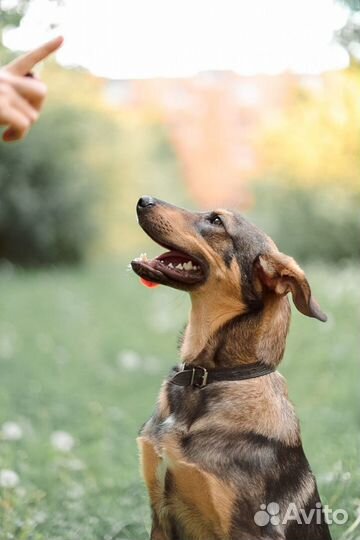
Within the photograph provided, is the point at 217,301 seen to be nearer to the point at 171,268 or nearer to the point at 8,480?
the point at 171,268

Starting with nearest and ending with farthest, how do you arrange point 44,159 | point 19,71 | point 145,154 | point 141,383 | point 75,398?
point 19,71 → point 75,398 → point 141,383 → point 44,159 → point 145,154

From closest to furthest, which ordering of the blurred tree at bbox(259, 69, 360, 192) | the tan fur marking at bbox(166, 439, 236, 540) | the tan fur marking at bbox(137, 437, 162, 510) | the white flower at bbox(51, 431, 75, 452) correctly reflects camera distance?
1. the tan fur marking at bbox(166, 439, 236, 540)
2. the tan fur marking at bbox(137, 437, 162, 510)
3. the white flower at bbox(51, 431, 75, 452)
4. the blurred tree at bbox(259, 69, 360, 192)

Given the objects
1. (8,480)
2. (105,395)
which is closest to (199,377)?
(8,480)

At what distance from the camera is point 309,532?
3674mm

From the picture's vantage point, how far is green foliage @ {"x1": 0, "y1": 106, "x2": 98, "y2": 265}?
18344 mm

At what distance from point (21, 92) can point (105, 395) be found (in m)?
5.90

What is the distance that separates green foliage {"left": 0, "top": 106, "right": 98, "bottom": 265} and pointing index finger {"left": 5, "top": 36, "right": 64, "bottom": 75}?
48.9 feet

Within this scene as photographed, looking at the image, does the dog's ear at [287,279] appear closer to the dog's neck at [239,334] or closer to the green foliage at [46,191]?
the dog's neck at [239,334]

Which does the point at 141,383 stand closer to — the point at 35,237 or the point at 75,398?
the point at 75,398

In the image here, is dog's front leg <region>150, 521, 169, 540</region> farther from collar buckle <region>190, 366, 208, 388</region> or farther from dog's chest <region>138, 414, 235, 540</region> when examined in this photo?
collar buckle <region>190, 366, 208, 388</region>

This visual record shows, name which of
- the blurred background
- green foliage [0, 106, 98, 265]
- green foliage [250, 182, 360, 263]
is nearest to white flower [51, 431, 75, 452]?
the blurred background

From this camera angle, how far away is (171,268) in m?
3.71

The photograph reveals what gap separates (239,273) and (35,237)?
16080 mm

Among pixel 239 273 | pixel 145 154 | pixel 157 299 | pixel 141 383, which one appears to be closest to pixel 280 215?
pixel 145 154
